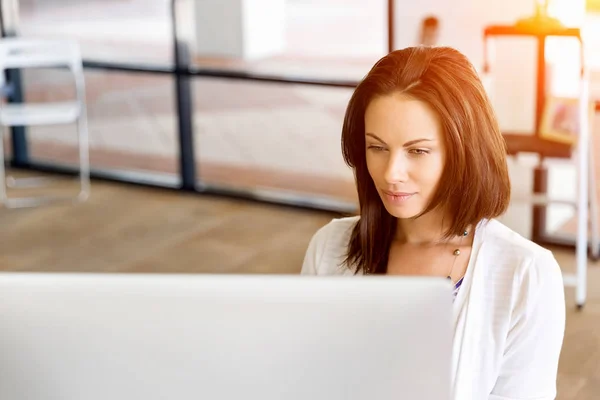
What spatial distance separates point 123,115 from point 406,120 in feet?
14.8

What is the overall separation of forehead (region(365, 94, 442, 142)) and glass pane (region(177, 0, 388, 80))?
10.2 ft

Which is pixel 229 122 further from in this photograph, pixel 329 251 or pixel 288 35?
pixel 329 251

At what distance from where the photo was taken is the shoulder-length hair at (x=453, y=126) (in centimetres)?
154

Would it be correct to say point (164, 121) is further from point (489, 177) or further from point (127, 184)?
point (489, 177)

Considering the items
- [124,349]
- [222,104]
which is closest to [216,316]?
[124,349]

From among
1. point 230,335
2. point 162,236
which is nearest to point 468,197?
point 230,335

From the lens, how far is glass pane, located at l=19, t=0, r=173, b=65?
5.43m

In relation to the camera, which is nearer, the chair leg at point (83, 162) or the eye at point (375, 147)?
the eye at point (375, 147)

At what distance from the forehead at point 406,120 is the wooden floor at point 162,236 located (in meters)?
2.44

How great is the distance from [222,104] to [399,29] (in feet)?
4.63

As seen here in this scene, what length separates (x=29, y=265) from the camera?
14.7 ft

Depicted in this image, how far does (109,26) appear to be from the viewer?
18.3 ft

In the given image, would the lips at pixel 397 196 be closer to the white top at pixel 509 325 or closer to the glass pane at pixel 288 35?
the white top at pixel 509 325

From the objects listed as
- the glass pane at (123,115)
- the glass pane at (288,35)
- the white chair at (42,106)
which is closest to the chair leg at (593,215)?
the glass pane at (288,35)
